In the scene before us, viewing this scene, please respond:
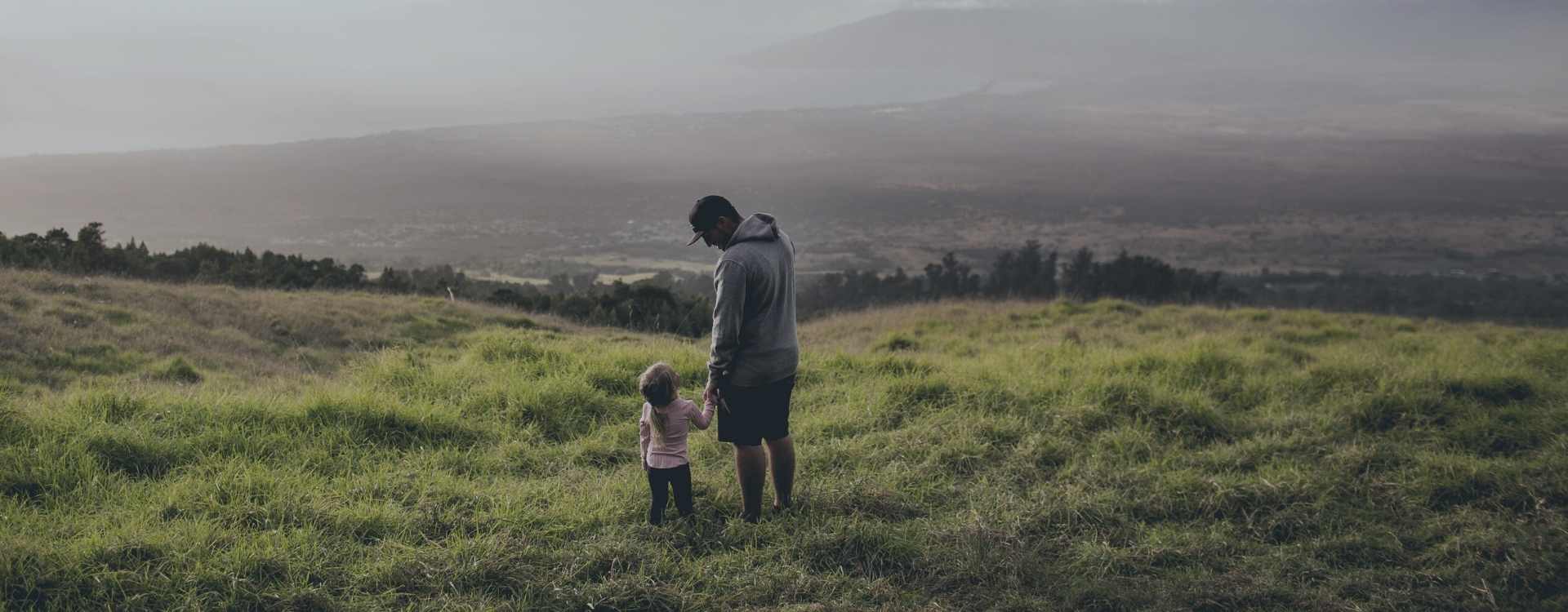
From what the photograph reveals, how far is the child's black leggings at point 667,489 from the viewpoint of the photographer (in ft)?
16.2

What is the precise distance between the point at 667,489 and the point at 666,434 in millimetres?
362

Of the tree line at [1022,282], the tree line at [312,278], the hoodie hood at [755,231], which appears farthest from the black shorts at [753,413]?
the tree line at [1022,282]

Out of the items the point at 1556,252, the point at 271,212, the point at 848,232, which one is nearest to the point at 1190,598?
the point at 848,232

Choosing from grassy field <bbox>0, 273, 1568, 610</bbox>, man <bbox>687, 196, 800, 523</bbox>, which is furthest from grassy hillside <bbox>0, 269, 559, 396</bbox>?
man <bbox>687, 196, 800, 523</bbox>

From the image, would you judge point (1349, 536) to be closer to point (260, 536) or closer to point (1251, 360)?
point (1251, 360)

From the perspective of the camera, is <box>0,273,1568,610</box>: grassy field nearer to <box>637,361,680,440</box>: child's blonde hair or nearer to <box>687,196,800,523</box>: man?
<box>687,196,800,523</box>: man

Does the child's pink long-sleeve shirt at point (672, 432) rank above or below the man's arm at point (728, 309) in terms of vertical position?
below

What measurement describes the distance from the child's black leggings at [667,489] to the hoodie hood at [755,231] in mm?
1333

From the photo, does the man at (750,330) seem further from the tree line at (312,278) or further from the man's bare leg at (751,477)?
the tree line at (312,278)

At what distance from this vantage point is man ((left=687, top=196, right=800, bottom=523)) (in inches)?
179

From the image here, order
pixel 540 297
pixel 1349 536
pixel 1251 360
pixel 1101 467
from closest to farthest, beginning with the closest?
pixel 1349 536, pixel 1101 467, pixel 1251 360, pixel 540 297

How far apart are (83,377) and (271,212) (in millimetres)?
104252

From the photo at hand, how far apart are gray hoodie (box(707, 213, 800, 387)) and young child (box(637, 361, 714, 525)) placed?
9.9 inches

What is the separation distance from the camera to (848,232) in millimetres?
91625
